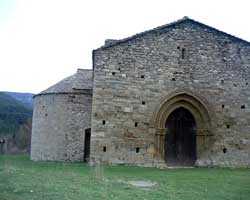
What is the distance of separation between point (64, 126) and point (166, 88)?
20.7 feet

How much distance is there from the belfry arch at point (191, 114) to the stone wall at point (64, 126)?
4.95m

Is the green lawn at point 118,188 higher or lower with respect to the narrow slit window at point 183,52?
lower

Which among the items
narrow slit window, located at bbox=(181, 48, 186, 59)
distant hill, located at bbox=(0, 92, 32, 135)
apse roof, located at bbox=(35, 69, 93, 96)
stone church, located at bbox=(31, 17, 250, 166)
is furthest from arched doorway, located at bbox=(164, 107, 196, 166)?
distant hill, located at bbox=(0, 92, 32, 135)

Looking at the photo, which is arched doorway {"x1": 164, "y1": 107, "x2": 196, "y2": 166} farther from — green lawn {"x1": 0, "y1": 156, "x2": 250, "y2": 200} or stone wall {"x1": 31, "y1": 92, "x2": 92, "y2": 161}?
green lawn {"x1": 0, "y1": 156, "x2": 250, "y2": 200}

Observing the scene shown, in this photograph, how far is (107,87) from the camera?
15.0 metres

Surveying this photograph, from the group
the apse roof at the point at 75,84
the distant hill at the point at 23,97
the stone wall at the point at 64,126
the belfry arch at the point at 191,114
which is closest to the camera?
the belfry arch at the point at 191,114

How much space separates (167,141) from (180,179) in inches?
231

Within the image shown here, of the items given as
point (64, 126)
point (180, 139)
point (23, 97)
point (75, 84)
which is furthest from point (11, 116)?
point (180, 139)

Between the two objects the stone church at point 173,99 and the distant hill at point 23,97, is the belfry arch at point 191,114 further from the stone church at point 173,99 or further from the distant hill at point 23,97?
the distant hill at point 23,97

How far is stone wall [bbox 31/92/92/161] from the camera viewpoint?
743 inches

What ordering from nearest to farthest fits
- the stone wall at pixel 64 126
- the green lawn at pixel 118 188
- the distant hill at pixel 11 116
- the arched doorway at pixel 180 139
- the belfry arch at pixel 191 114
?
the green lawn at pixel 118 188, the belfry arch at pixel 191 114, the arched doorway at pixel 180 139, the stone wall at pixel 64 126, the distant hill at pixel 11 116

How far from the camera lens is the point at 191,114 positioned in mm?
16281

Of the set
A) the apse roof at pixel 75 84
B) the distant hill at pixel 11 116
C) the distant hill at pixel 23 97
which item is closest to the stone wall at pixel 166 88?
the apse roof at pixel 75 84

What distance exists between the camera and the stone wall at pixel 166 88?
14867 mm
